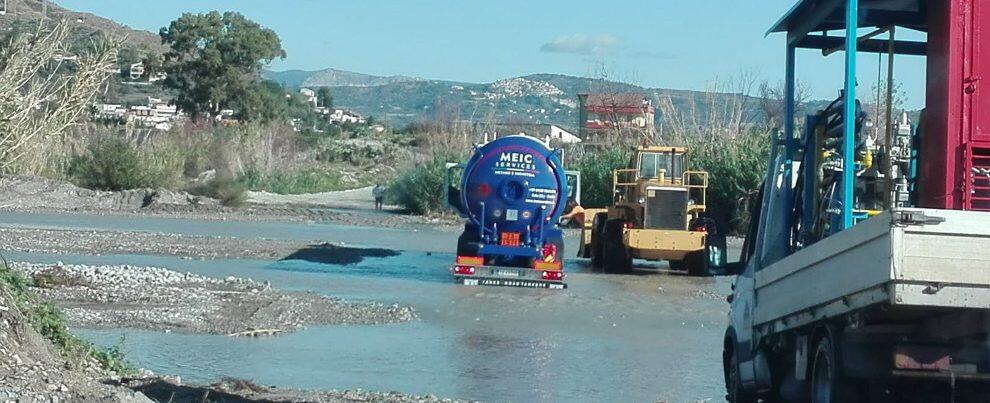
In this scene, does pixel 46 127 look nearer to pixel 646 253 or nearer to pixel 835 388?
pixel 835 388

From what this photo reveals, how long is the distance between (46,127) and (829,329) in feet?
19.1

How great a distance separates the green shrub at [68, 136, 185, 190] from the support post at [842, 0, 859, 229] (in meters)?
44.0

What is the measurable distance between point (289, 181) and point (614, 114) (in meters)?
15.8

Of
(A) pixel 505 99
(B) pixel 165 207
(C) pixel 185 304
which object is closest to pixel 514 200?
(C) pixel 185 304

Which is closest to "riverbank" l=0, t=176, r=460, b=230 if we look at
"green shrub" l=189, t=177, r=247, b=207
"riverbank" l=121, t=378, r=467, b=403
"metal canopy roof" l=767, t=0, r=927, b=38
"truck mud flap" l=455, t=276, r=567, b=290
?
"green shrub" l=189, t=177, r=247, b=207

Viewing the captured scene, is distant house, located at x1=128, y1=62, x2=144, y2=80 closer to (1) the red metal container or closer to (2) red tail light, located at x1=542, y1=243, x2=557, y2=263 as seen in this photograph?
(2) red tail light, located at x1=542, y1=243, x2=557, y2=263

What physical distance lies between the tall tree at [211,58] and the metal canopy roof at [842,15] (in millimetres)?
81783

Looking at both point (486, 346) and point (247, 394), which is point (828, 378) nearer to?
point (247, 394)

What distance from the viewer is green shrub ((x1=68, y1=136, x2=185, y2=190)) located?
5016 cm

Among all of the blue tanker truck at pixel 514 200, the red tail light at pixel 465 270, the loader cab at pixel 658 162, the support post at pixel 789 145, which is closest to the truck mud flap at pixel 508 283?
the red tail light at pixel 465 270

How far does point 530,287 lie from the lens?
23359mm

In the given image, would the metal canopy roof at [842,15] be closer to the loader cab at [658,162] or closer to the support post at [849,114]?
the support post at [849,114]

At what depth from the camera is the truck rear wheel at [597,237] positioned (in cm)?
2908

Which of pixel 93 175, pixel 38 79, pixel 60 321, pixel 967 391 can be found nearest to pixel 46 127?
pixel 38 79
